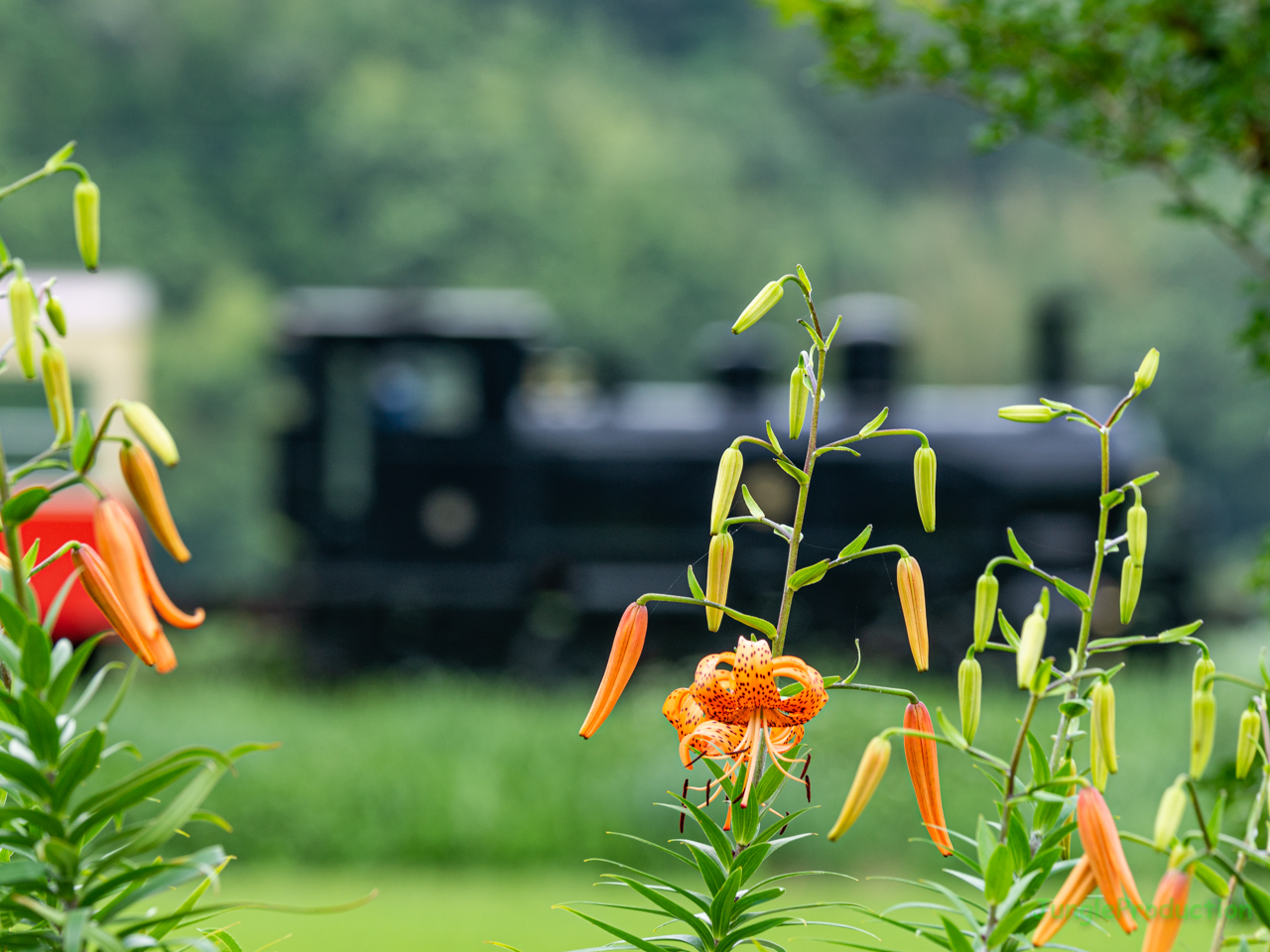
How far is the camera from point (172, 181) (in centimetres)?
1623

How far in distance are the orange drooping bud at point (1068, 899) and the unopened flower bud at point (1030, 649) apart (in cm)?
11

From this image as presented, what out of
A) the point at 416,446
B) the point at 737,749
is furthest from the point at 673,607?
the point at 737,749

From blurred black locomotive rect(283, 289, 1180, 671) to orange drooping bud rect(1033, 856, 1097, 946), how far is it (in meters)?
5.95

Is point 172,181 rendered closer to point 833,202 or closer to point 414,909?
point 833,202

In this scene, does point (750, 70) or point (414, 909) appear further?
point (750, 70)

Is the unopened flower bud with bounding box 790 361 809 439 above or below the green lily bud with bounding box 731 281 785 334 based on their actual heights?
below

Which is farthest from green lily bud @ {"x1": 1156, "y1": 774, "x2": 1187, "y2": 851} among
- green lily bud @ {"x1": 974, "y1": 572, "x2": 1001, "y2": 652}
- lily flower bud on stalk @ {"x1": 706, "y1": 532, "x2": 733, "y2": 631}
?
lily flower bud on stalk @ {"x1": 706, "y1": 532, "x2": 733, "y2": 631}

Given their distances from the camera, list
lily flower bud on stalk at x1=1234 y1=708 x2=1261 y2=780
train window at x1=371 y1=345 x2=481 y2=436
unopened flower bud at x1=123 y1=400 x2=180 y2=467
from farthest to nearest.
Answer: train window at x1=371 y1=345 x2=481 y2=436, lily flower bud on stalk at x1=1234 y1=708 x2=1261 y2=780, unopened flower bud at x1=123 y1=400 x2=180 y2=467

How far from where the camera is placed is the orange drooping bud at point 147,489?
61 centimetres

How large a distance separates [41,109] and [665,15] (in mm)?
8734

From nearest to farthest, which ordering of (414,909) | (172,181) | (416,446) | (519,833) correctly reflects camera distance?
(414,909), (519,833), (416,446), (172,181)

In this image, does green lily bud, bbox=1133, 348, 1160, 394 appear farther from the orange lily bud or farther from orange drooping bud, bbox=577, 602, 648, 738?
orange drooping bud, bbox=577, 602, 648, 738

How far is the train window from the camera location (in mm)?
6723

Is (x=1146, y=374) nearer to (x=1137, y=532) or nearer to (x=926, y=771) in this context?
(x=1137, y=532)
